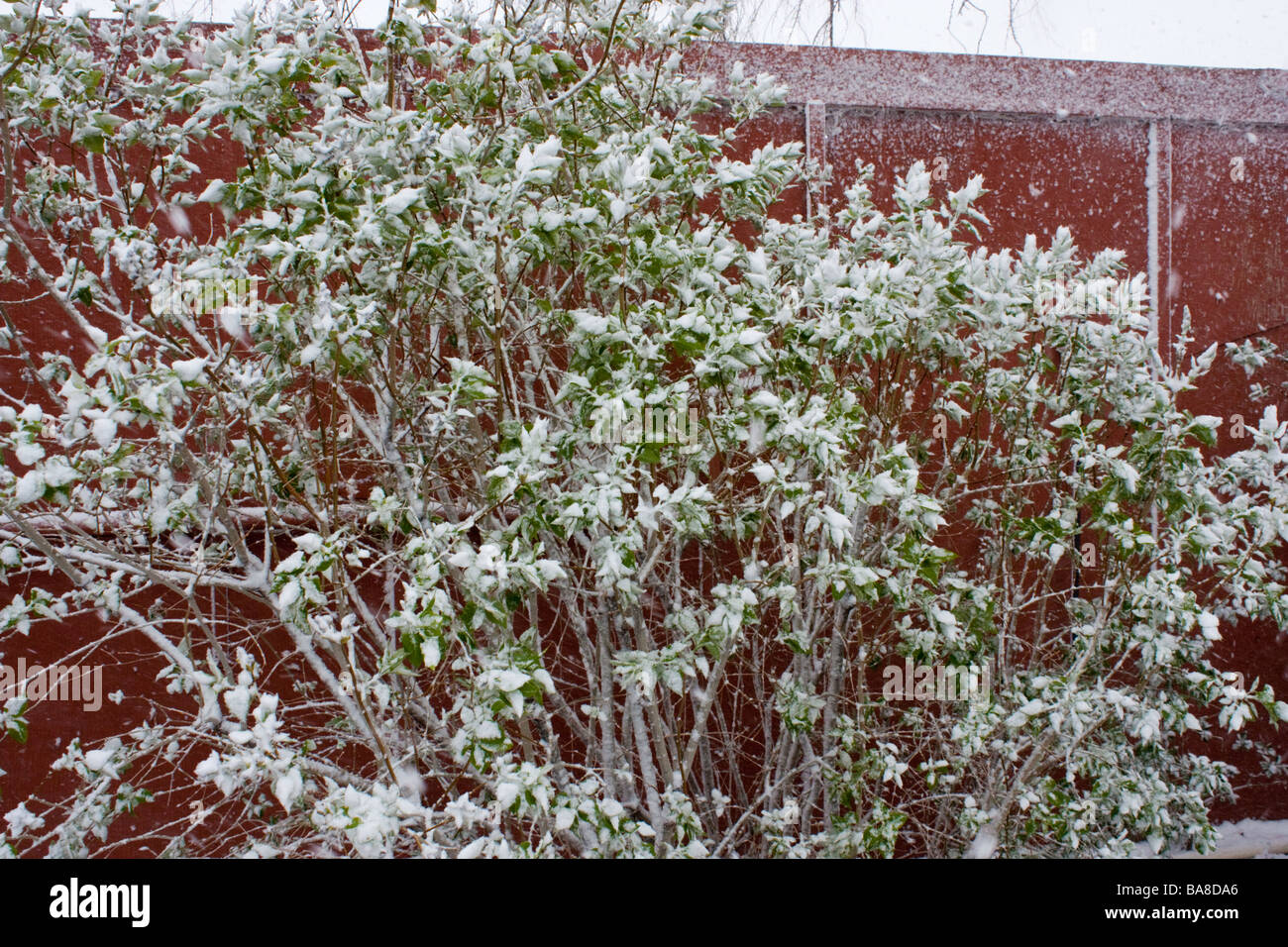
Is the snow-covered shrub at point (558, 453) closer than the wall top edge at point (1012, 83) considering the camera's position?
Yes

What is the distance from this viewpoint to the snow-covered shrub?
6.38 feet

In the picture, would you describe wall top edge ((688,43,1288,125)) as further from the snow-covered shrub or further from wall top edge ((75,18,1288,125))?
the snow-covered shrub

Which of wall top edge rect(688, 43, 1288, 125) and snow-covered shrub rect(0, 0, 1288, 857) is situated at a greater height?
wall top edge rect(688, 43, 1288, 125)

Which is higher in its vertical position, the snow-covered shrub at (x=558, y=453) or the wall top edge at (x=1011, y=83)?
the wall top edge at (x=1011, y=83)

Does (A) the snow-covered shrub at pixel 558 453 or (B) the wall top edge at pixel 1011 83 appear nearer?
(A) the snow-covered shrub at pixel 558 453

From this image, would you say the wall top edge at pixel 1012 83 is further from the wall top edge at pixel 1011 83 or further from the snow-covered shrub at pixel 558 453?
the snow-covered shrub at pixel 558 453

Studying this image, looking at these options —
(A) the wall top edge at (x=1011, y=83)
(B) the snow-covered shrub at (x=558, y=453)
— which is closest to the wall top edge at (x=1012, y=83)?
(A) the wall top edge at (x=1011, y=83)

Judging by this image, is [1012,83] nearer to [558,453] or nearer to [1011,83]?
[1011,83]

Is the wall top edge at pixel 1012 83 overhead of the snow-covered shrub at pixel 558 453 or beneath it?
overhead

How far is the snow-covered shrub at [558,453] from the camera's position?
1.94 meters

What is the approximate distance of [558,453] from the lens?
2113mm

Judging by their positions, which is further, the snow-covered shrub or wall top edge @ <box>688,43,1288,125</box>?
wall top edge @ <box>688,43,1288,125</box>

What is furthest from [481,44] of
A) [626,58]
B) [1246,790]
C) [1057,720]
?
[1246,790]

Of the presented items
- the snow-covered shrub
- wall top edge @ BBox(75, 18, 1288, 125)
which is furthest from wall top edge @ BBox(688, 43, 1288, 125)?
the snow-covered shrub
